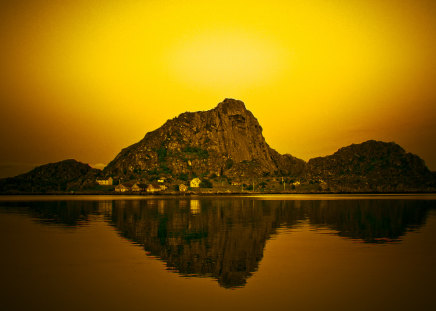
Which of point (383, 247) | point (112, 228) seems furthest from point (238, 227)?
point (383, 247)

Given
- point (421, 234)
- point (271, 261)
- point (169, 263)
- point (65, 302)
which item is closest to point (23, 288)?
point (65, 302)

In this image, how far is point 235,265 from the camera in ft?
90.8

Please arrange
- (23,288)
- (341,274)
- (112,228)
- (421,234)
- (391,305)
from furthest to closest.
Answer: (112,228), (421,234), (341,274), (23,288), (391,305)

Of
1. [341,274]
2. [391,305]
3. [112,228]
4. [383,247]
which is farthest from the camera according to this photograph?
[112,228]

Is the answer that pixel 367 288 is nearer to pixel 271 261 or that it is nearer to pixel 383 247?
pixel 271 261

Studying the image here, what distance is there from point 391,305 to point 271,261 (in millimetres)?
10705

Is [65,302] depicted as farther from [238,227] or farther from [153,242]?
[238,227]

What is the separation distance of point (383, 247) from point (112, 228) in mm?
28992

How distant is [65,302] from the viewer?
19.9m

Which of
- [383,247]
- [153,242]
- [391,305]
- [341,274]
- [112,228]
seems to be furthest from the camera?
[112,228]

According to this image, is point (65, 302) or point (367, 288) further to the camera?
point (367, 288)

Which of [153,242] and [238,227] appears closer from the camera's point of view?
[153,242]

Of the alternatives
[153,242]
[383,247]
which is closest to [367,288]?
[383,247]

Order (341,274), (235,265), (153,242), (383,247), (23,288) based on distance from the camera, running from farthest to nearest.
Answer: (153,242)
(383,247)
(235,265)
(341,274)
(23,288)
